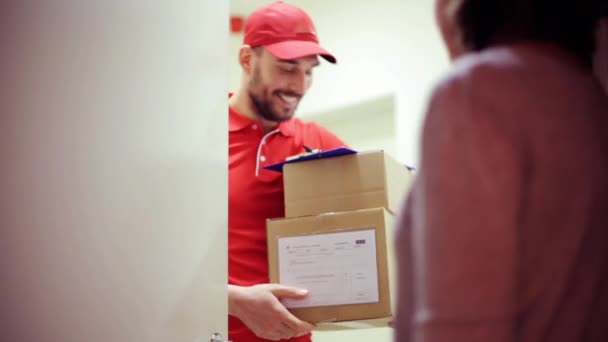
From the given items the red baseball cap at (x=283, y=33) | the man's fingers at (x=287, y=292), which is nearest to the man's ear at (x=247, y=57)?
the red baseball cap at (x=283, y=33)

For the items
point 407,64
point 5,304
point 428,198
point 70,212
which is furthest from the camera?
point 407,64

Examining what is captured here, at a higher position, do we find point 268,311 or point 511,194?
point 511,194

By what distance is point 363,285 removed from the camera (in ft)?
5.31

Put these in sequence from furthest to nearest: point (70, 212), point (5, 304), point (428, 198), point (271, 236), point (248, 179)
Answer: point (248, 179)
point (271, 236)
point (70, 212)
point (5, 304)
point (428, 198)

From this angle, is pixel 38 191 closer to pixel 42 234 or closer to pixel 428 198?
pixel 42 234

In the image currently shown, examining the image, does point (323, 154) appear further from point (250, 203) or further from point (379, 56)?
point (379, 56)

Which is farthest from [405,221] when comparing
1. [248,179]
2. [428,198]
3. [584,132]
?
[248,179]

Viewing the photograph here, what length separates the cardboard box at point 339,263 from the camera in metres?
1.61

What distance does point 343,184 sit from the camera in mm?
1722

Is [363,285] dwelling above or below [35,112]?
below

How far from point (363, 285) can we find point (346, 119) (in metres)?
1.83

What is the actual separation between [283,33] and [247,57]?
0.15 m

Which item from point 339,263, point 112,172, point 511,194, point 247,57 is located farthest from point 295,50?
point 511,194

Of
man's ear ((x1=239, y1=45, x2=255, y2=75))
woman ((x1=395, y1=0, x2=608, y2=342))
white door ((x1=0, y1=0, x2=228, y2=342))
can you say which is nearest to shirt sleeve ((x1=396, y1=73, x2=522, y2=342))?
woman ((x1=395, y1=0, x2=608, y2=342))
